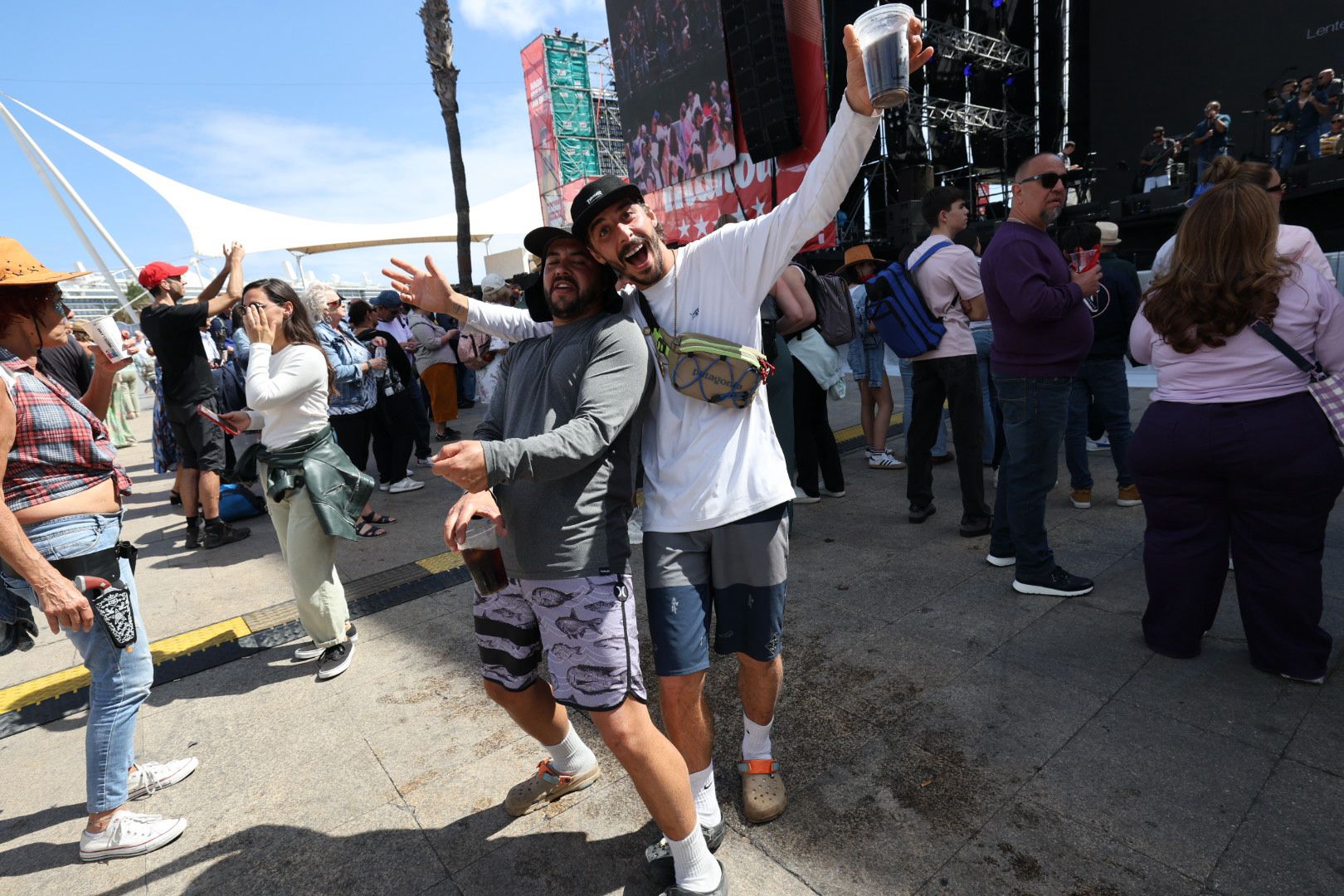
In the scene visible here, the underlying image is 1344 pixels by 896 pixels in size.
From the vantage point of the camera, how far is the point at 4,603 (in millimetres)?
2168

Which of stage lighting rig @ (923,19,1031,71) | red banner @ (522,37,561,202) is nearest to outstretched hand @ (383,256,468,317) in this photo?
stage lighting rig @ (923,19,1031,71)

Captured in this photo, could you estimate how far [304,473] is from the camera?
10.6 feet

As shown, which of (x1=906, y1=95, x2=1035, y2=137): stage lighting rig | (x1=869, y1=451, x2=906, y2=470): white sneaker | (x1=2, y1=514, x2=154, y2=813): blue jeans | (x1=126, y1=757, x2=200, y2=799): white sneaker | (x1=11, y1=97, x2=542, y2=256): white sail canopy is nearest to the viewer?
(x1=2, y1=514, x2=154, y2=813): blue jeans

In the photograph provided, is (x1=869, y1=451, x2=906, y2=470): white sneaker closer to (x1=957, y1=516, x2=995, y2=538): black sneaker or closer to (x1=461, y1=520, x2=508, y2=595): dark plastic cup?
(x1=957, y1=516, x2=995, y2=538): black sneaker

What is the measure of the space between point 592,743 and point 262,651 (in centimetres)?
212

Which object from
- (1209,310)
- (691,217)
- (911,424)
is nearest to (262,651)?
(911,424)

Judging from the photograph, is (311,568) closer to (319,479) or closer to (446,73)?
(319,479)

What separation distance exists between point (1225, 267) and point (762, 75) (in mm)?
16021

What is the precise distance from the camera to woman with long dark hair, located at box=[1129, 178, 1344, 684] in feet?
7.73

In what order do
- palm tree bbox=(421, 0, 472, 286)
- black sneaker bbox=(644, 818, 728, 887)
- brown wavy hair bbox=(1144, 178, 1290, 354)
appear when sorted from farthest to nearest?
palm tree bbox=(421, 0, 472, 286), brown wavy hair bbox=(1144, 178, 1290, 354), black sneaker bbox=(644, 818, 728, 887)

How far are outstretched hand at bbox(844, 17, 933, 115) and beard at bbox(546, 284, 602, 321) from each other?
2.49 feet

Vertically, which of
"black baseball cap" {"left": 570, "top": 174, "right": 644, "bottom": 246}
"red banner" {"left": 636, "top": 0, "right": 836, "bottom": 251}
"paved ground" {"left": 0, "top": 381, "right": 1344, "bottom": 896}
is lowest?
"paved ground" {"left": 0, "top": 381, "right": 1344, "bottom": 896}

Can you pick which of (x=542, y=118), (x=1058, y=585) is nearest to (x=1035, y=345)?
(x=1058, y=585)

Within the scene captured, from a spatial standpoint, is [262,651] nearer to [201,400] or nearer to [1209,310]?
[201,400]
